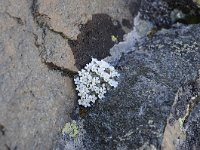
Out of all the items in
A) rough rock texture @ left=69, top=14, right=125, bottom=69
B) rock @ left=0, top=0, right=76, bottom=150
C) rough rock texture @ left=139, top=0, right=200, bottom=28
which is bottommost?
rock @ left=0, top=0, right=76, bottom=150

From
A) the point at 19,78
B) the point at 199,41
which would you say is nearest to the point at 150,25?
the point at 199,41

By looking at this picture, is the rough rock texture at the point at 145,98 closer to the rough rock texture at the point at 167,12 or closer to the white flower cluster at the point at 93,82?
the white flower cluster at the point at 93,82

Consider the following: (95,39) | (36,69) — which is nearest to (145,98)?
(95,39)

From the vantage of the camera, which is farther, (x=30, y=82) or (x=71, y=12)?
(x=71, y=12)

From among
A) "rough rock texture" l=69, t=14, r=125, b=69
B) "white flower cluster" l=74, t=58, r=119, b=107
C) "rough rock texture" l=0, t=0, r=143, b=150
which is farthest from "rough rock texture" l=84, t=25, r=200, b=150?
"rough rock texture" l=0, t=0, r=143, b=150

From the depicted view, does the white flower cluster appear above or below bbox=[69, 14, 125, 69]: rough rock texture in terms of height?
below

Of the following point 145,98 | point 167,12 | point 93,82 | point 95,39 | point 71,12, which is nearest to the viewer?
point 145,98

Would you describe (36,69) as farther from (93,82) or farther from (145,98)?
(145,98)

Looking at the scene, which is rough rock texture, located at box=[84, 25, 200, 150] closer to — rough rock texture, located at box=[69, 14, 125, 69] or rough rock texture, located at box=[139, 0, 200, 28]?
rough rock texture, located at box=[69, 14, 125, 69]
